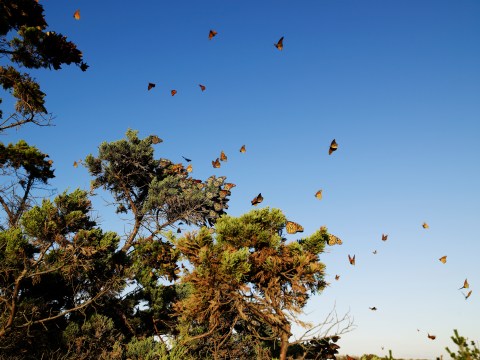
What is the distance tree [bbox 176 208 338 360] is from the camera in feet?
28.3

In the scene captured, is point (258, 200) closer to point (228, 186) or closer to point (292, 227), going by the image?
point (292, 227)

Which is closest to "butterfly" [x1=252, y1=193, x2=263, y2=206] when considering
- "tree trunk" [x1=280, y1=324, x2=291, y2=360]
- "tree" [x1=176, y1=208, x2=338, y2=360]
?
"tree" [x1=176, y1=208, x2=338, y2=360]

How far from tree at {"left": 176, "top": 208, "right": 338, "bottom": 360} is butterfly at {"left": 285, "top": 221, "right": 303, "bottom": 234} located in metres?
0.16

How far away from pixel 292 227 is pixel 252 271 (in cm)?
176

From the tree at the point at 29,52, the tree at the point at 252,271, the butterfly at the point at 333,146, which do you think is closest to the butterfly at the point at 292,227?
the tree at the point at 252,271

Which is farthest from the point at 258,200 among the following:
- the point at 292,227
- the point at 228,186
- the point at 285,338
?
the point at 228,186

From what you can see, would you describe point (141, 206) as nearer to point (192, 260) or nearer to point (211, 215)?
point (211, 215)

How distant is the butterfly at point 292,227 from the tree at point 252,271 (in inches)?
6.1

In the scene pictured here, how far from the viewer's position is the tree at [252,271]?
863 centimetres

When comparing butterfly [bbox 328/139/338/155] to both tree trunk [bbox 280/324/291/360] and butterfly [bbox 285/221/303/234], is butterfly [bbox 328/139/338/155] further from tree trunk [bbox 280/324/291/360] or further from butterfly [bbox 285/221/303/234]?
tree trunk [bbox 280/324/291/360]

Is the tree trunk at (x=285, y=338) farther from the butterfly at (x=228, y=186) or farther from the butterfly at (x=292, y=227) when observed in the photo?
the butterfly at (x=228, y=186)

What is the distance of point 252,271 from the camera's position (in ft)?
30.4

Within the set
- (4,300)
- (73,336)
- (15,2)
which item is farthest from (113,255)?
(15,2)

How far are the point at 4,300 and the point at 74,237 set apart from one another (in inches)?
107
